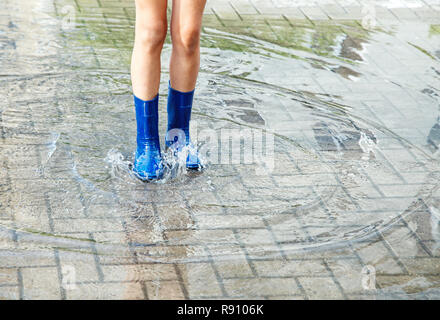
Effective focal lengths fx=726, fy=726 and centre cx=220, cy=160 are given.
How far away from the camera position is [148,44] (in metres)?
3.42

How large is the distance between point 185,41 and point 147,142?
522mm

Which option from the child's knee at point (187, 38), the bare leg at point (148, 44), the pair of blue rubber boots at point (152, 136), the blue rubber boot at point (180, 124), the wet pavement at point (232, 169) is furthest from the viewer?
the blue rubber boot at point (180, 124)

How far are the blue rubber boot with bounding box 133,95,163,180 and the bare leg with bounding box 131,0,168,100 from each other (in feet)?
0.16

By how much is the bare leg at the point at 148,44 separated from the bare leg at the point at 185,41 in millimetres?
69

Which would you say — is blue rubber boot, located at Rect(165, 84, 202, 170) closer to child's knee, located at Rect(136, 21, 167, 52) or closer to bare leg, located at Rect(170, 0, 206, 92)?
bare leg, located at Rect(170, 0, 206, 92)

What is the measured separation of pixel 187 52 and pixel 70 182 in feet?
2.75

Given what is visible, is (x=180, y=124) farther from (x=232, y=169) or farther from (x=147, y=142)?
(x=232, y=169)

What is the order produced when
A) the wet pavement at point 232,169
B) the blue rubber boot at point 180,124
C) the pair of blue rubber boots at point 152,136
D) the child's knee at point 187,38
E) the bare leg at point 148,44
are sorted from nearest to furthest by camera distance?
the wet pavement at point 232,169
the bare leg at point 148,44
the child's knee at point 187,38
the pair of blue rubber boots at point 152,136
the blue rubber boot at point 180,124

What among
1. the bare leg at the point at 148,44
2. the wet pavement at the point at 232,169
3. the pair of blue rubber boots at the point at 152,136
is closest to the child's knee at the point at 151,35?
the bare leg at the point at 148,44

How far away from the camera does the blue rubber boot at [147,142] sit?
11.6 feet

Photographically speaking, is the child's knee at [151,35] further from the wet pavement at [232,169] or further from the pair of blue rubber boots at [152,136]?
the wet pavement at [232,169]

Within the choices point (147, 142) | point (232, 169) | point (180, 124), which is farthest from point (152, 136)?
point (232, 169)
